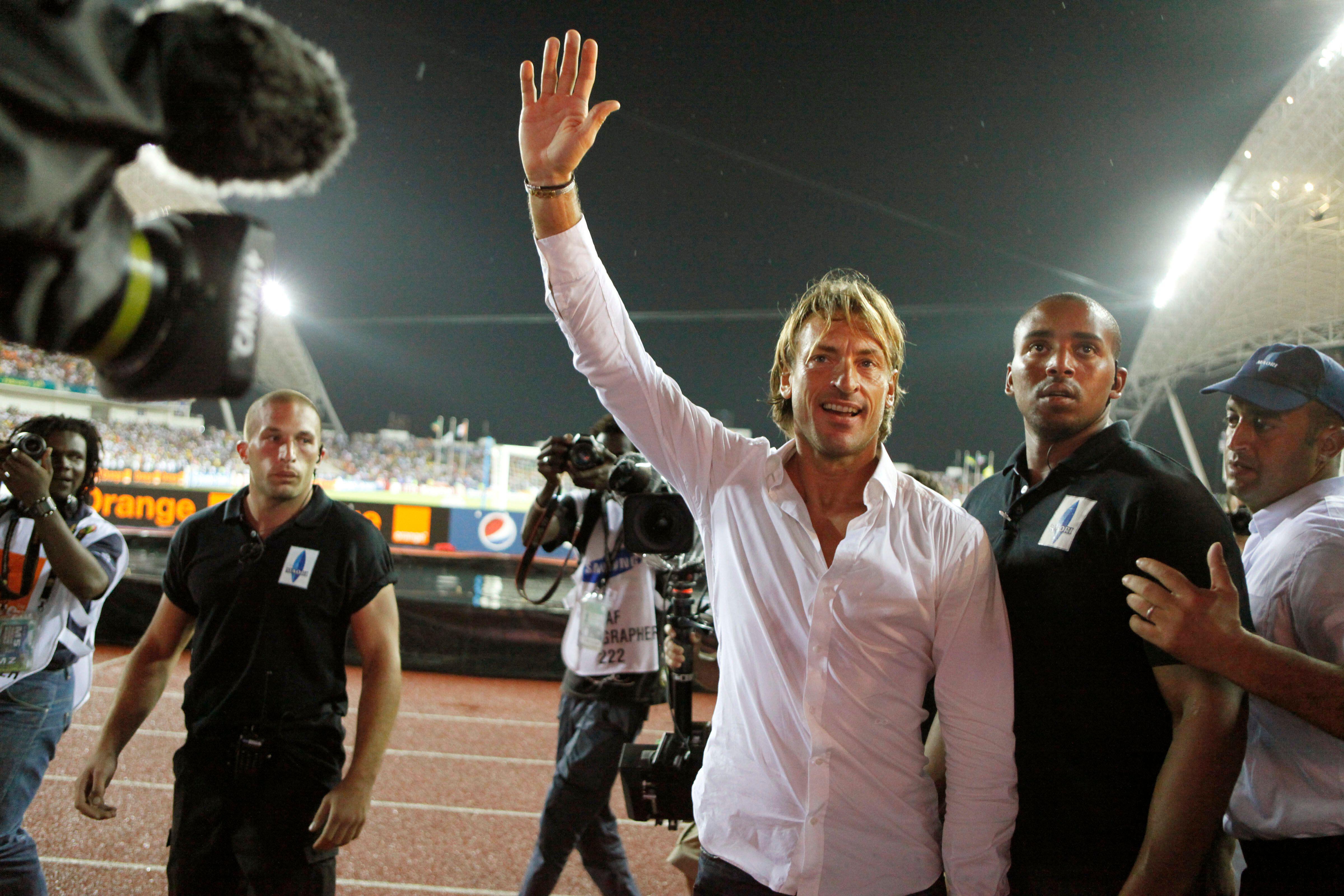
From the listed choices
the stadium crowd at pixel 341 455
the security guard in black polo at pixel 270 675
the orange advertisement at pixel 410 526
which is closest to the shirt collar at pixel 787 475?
the security guard in black polo at pixel 270 675

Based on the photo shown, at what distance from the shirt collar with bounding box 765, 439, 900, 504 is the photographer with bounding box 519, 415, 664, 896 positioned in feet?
3.40

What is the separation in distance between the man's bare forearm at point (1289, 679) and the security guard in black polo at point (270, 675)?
6.21 feet

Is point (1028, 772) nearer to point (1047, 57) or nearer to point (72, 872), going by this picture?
point (72, 872)

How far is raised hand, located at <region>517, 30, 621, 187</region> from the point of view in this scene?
1.19 m

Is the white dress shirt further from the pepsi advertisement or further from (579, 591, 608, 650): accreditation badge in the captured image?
the pepsi advertisement

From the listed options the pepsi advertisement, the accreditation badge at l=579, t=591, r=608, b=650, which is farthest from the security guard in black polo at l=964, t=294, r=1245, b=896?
the pepsi advertisement

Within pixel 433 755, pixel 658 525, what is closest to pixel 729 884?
pixel 658 525

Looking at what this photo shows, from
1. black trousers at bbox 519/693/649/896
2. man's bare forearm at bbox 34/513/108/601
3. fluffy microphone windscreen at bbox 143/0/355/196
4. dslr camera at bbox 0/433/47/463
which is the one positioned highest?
fluffy microphone windscreen at bbox 143/0/355/196

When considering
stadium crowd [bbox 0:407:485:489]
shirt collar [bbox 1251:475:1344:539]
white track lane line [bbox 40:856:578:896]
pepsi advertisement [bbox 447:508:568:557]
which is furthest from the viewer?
stadium crowd [bbox 0:407:485:489]

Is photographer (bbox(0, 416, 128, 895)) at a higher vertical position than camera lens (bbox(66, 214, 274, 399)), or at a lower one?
lower

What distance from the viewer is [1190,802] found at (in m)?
1.28

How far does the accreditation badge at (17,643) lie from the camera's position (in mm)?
2441

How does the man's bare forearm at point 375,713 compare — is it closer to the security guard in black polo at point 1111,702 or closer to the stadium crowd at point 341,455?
the security guard in black polo at point 1111,702

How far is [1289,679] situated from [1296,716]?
0.17m
